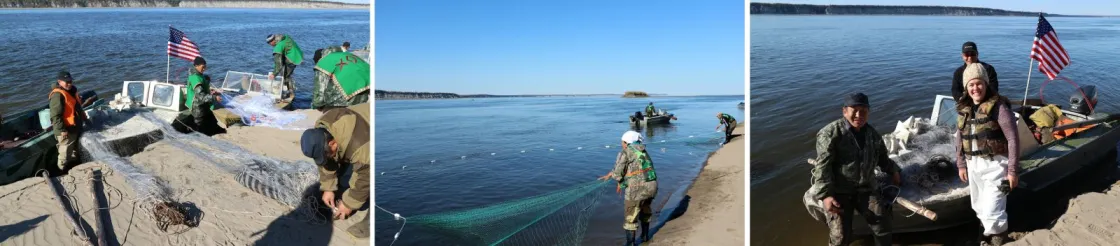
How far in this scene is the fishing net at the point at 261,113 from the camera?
9.27 m

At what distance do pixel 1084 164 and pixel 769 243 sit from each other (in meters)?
3.67

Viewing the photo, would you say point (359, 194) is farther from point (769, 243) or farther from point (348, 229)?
point (769, 243)

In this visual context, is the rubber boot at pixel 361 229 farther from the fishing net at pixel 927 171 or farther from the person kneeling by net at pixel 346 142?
the fishing net at pixel 927 171

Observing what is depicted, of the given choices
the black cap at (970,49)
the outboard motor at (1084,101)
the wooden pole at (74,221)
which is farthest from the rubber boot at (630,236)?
the outboard motor at (1084,101)

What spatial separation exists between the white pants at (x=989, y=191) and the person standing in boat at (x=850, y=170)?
0.68 metres

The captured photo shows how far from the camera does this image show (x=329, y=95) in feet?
11.4

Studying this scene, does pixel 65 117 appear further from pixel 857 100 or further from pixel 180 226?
pixel 857 100

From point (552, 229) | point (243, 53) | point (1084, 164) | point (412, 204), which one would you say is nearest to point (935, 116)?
point (1084, 164)

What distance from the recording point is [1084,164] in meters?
6.64

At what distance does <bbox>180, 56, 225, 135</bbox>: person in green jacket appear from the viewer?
8.53 m

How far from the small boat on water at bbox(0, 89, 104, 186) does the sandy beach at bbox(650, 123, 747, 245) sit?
6.90 m

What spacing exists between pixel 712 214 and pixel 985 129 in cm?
250

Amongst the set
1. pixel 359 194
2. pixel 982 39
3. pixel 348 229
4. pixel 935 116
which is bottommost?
pixel 348 229

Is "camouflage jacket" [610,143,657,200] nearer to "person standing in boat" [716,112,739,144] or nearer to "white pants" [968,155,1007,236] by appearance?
"white pants" [968,155,1007,236]
